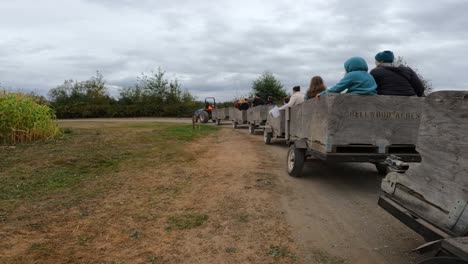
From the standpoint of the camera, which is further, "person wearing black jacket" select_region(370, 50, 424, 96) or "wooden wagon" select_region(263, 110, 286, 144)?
"wooden wagon" select_region(263, 110, 286, 144)

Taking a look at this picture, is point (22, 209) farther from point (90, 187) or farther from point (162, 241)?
point (162, 241)

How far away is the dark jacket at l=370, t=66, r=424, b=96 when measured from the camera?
19.1ft

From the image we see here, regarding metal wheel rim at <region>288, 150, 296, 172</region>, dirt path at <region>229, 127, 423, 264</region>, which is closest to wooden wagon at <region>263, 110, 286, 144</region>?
metal wheel rim at <region>288, 150, 296, 172</region>

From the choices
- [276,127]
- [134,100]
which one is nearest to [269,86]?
[134,100]

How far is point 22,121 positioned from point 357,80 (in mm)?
7960

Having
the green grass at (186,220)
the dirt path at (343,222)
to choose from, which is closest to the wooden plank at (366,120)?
the dirt path at (343,222)

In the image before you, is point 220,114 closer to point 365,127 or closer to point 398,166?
point 365,127

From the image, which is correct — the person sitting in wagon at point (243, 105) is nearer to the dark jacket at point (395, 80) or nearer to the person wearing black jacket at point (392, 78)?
the person wearing black jacket at point (392, 78)

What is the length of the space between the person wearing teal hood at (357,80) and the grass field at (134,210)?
1893 mm

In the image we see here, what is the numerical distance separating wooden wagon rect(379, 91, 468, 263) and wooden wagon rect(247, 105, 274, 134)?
9240 millimetres

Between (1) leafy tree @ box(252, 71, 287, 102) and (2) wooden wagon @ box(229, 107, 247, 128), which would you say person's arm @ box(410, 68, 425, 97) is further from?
(1) leafy tree @ box(252, 71, 287, 102)

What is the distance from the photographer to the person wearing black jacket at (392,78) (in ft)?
19.2

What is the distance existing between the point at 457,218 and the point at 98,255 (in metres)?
2.98

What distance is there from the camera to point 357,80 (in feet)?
18.5
